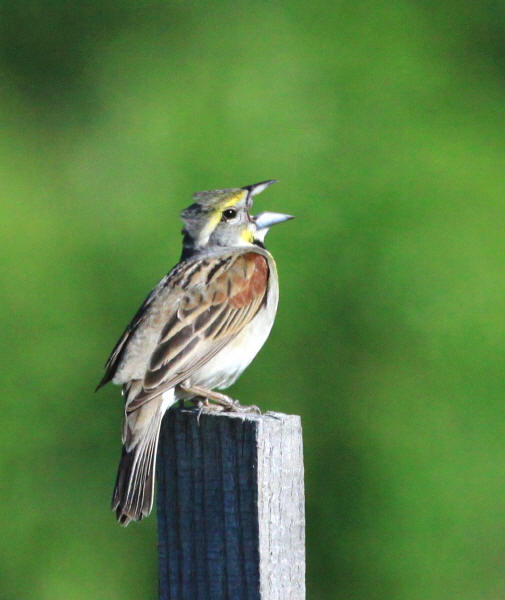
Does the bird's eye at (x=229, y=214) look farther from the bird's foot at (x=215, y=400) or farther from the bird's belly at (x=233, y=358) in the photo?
the bird's foot at (x=215, y=400)

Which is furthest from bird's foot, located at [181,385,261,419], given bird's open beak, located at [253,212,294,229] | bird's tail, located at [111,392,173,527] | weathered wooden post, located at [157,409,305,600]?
weathered wooden post, located at [157,409,305,600]

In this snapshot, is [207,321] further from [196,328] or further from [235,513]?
[235,513]

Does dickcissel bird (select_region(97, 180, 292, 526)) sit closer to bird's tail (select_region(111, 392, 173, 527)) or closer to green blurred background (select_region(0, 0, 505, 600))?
bird's tail (select_region(111, 392, 173, 527))

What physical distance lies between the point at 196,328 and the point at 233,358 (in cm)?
29

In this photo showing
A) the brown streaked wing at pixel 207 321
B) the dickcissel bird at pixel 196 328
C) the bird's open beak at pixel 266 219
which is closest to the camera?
the dickcissel bird at pixel 196 328

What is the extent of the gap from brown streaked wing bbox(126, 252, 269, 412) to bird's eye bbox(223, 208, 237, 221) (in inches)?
10.6

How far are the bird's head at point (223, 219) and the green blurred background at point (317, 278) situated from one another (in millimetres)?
966

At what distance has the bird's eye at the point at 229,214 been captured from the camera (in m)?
5.21

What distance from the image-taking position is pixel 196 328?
177 inches

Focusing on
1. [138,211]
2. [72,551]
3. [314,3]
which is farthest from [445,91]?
[72,551]

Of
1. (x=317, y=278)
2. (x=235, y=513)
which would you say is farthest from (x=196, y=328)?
(x=317, y=278)

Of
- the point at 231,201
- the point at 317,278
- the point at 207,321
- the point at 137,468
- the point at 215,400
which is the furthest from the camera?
the point at 317,278

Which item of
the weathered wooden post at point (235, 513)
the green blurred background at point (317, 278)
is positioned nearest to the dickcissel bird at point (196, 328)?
the weathered wooden post at point (235, 513)

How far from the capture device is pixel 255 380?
6.21m
